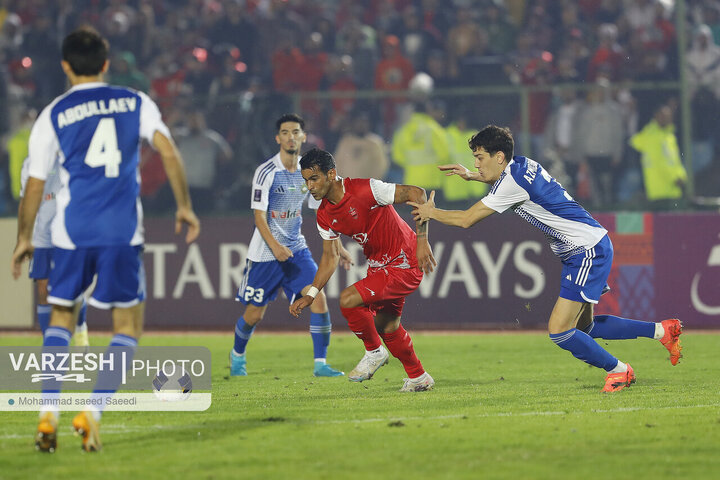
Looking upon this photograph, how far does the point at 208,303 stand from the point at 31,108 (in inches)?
151

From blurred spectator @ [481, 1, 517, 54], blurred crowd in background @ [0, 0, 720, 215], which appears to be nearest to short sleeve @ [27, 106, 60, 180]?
blurred crowd in background @ [0, 0, 720, 215]

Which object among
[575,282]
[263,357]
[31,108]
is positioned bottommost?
[263,357]

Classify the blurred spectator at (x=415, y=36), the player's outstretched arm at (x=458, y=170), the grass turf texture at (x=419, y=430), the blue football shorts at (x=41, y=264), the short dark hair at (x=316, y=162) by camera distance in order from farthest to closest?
the blurred spectator at (x=415, y=36) < the blue football shorts at (x=41, y=264) < the player's outstretched arm at (x=458, y=170) < the short dark hair at (x=316, y=162) < the grass turf texture at (x=419, y=430)

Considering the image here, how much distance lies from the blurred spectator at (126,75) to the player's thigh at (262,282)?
266 inches

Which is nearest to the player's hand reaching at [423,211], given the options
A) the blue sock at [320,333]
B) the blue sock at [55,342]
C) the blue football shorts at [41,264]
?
the blue sock at [320,333]

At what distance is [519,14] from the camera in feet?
55.4

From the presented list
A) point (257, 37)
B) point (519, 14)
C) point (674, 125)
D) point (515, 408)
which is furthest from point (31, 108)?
point (515, 408)

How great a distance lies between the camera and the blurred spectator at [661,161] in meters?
13.5

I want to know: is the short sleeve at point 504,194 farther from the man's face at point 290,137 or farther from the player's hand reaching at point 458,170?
the man's face at point 290,137

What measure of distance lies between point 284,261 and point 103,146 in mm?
4013

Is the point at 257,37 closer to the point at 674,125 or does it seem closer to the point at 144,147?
the point at 144,147

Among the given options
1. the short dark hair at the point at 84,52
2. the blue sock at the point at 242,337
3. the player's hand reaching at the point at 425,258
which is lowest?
the blue sock at the point at 242,337

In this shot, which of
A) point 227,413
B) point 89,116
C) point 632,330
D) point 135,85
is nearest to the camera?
point 89,116

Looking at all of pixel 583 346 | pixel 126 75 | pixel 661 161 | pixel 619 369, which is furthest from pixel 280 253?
pixel 126 75
